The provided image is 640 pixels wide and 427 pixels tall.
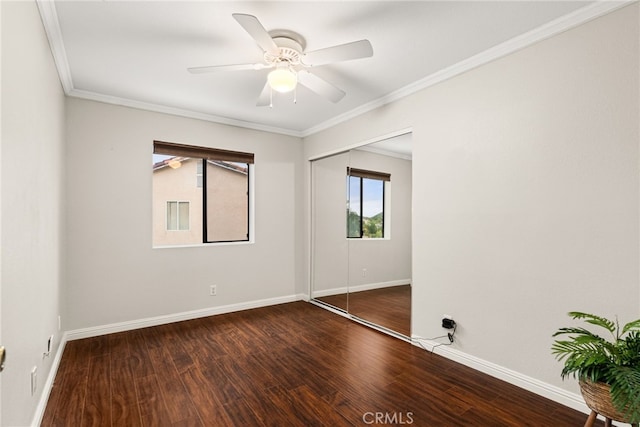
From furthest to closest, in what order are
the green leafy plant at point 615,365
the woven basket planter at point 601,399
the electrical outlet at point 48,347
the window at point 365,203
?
the window at point 365,203, the electrical outlet at point 48,347, the woven basket planter at point 601,399, the green leafy plant at point 615,365

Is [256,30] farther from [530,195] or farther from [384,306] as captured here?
[384,306]

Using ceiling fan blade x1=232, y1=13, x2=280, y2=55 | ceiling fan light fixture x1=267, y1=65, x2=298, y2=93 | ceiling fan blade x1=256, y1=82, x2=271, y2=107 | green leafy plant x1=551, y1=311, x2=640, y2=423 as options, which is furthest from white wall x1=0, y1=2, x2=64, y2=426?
green leafy plant x1=551, y1=311, x2=640, y2=423

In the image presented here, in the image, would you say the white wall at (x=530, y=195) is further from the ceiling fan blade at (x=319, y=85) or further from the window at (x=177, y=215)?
the window at (x=177, y=215)

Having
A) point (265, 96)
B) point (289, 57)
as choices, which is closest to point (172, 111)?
point (265, 96)

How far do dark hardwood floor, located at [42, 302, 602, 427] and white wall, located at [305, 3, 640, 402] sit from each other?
34cm

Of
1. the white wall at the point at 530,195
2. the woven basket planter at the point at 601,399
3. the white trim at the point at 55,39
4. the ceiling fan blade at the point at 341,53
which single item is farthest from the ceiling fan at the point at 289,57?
the woven basket planter at the point at 601,399

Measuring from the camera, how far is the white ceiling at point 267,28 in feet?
6.44

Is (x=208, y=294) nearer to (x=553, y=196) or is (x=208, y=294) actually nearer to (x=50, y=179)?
(x=50, y=179)

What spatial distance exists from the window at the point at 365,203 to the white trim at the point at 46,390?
10.2ft

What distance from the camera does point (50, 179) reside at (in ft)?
7.66

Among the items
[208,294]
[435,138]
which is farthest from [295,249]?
[435,138]

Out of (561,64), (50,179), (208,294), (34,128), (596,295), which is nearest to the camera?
(34,128)

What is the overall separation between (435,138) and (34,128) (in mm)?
2913

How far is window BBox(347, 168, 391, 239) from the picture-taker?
3.76 meters
